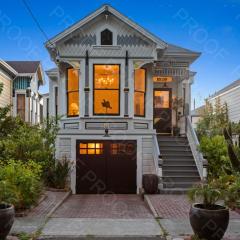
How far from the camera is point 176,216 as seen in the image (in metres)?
12.3

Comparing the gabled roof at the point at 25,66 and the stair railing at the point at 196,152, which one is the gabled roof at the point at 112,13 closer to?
the stair railing at the point at 196,152

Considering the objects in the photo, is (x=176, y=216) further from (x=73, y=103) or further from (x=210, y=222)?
(x=73, y=103)

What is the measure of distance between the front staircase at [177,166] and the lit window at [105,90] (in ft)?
10.3

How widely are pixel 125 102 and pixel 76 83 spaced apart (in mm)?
2556

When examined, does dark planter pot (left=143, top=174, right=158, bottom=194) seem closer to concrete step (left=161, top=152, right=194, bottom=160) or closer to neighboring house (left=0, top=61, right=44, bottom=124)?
concrete step (left=161, top=152, right=194, bottom=160)

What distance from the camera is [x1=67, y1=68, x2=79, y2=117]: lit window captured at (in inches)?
790

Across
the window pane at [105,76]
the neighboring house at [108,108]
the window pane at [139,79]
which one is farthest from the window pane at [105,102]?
the window pane at [139,79]

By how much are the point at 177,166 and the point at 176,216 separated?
6.95 meters

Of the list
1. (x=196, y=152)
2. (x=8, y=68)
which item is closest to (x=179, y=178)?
(x=196, y=152)

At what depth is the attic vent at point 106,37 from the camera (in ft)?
65.1

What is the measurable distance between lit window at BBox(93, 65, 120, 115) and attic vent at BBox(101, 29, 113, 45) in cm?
116

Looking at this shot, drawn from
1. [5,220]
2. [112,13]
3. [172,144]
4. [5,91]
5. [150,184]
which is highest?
[112,13]

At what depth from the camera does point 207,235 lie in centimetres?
891

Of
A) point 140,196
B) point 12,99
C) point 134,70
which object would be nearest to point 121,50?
point 134,70
